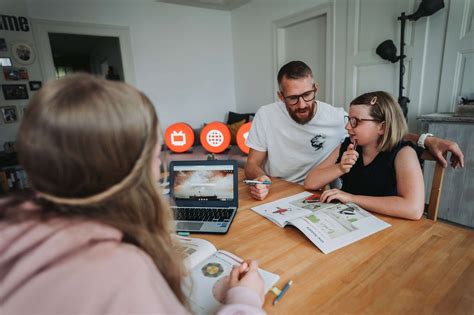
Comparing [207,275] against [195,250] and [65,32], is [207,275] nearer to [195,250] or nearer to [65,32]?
[195,250]

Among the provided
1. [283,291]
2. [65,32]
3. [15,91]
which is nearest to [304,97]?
[283,291]

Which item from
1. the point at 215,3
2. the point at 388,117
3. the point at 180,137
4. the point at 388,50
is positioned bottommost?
the point at 180,137

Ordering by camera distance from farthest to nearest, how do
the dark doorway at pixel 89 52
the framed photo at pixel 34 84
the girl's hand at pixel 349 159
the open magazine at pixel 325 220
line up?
the dark doorway at pixel 89 52
the framed photo at pixel 34 84
the girl's hand at pixel 349 159
the open magazine at pixel 325 220

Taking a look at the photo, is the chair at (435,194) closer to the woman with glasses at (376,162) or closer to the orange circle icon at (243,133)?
the woman with glasses at (376,162)

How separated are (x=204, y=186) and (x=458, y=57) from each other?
2.40 meters

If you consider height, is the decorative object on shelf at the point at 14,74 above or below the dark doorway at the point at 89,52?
below

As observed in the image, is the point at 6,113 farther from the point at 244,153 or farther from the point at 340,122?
the point at 340,122

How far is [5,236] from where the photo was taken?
444 millimetres

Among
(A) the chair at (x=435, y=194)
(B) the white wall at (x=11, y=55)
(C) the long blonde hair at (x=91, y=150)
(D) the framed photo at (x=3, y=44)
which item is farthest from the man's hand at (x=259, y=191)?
(D) the framed photo at (x=3, y=44)

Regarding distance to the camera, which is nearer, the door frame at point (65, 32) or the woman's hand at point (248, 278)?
the woman's hand at point (248, 278)

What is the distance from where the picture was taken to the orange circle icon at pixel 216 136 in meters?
3.08

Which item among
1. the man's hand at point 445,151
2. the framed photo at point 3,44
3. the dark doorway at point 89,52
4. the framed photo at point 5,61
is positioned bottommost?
the man's hand at point 445,151

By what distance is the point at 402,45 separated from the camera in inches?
96.0

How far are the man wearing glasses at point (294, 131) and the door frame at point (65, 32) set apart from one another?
1.93m
